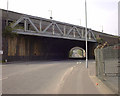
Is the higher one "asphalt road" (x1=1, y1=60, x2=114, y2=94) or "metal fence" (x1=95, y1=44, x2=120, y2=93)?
"metal fence" (x1=95, y1=44, x2=120, y2=93)

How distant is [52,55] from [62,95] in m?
39.4

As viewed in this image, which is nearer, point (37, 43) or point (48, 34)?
point (48, 34)

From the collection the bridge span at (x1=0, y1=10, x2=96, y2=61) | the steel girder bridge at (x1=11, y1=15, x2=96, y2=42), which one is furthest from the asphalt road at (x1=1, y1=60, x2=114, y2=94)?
the steel girder bridge at (x1=11, y1=15, x2=96, y2=42)

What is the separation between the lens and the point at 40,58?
3922 centimetres

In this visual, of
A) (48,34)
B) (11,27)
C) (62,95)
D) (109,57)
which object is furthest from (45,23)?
(62,95)

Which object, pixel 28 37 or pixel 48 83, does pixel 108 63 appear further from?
pixel 28 37

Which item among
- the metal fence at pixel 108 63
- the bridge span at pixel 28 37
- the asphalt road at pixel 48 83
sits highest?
the bridge span at pixel 28 37

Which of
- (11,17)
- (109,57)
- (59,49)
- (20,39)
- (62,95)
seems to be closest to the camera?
(62,95)

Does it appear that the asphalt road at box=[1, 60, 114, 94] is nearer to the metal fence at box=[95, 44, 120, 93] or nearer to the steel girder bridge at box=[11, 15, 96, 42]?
A: the metal fence at box=[95, 44, 120, 93]

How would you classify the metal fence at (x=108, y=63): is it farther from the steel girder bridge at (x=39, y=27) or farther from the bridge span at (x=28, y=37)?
the steel girder bridge at (x=39, y=27)

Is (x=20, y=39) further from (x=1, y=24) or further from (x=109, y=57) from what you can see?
(x=109, y=57)

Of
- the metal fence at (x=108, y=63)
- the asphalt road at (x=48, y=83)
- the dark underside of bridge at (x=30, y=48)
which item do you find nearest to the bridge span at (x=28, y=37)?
the dark underside of bridge at (x=30, y=48)

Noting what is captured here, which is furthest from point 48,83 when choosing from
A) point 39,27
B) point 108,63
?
point 39,27

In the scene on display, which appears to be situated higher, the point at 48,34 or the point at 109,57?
the point at 48,34
